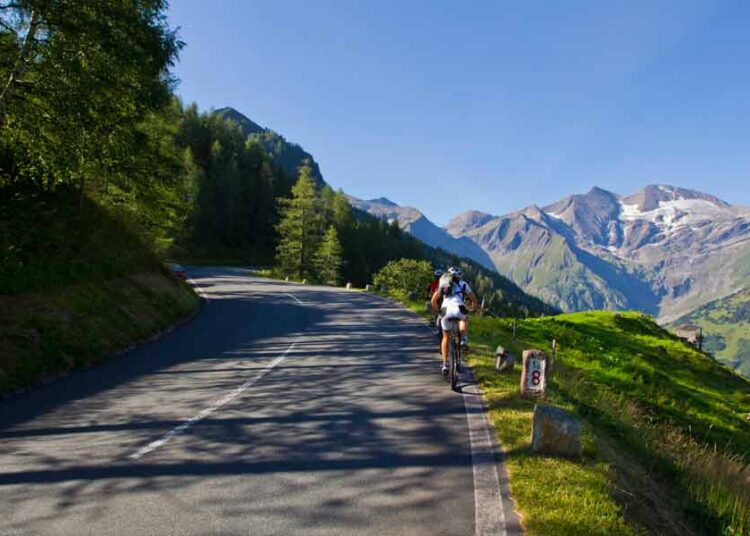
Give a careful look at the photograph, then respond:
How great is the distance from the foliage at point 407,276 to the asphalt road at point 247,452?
38.0 m

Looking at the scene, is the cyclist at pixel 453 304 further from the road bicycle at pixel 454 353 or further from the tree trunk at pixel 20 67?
the tree trunk at pixel 20 67

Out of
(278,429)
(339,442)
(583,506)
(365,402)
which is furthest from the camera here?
(365,402)

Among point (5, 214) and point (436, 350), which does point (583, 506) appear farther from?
point (5, 214)

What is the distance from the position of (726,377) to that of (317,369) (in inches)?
1088

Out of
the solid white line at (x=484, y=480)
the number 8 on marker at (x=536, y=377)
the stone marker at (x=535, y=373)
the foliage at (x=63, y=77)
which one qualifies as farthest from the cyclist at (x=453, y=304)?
the foliage at (x=63, y=77)

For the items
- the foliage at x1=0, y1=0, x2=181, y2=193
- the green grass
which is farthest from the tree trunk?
the green grass

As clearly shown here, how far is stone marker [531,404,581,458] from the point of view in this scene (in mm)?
5918

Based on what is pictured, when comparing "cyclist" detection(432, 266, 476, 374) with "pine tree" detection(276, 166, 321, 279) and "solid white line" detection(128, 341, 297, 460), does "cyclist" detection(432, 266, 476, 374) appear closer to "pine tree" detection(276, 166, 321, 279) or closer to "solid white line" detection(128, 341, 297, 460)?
"solid white line" detection(128, 341, 297, 460)

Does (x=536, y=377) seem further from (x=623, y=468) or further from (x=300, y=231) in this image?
(x=300, y=231)

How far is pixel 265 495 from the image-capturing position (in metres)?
4.92

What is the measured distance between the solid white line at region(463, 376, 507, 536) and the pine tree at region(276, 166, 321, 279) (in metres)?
50.0

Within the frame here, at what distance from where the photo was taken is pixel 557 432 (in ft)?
19.5

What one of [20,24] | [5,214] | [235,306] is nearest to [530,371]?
[20,24]

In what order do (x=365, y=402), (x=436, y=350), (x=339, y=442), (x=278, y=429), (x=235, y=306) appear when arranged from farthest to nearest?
(x=235, y=306) → (x=436, y=350) → (x=365, y=402) → (x=278, y=429) → (x=339, y=442)
